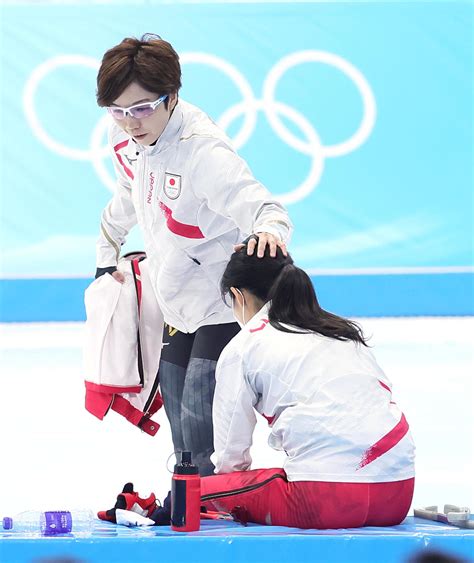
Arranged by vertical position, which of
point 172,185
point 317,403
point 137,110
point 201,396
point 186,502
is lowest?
point 186,502

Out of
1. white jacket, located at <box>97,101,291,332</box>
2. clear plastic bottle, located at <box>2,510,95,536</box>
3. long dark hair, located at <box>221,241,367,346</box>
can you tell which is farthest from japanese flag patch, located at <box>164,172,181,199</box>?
clear plastic bottle, located at <box>2,510,95,536</box>

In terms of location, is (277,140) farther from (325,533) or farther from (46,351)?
(325,533)

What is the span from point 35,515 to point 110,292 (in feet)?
3.11

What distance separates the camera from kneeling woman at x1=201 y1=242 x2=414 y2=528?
2.87 m

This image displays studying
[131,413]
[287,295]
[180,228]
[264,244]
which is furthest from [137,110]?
[131,413]

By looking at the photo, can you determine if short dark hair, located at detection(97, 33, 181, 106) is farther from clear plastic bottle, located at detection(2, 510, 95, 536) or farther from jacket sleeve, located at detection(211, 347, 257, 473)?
clear plastic bottle, located at detection(2, 510, 95, 536)

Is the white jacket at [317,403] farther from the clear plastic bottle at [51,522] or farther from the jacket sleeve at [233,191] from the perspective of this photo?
the clear plastic bottle at [51,522]

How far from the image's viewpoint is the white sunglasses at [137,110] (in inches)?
129

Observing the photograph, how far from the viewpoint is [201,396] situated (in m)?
3.46

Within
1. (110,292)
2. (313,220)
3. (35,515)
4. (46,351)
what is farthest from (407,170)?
(35,515)

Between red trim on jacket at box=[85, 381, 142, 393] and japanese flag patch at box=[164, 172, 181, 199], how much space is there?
0.66 m

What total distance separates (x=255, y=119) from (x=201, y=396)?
6.16 m

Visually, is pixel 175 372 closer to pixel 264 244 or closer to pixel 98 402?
pixel 98 402

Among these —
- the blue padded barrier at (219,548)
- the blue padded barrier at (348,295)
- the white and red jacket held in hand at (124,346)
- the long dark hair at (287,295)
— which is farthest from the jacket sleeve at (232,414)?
the blue padded barrier at (348,295)
